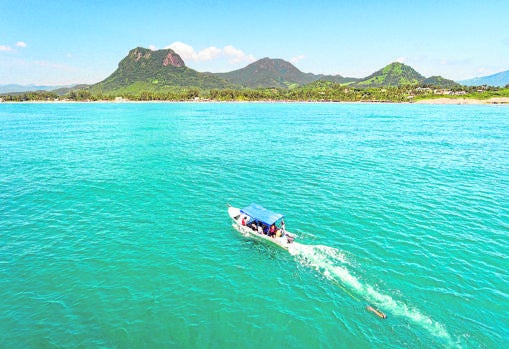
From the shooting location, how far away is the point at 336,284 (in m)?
26.4

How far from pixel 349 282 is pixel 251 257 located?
390 inches

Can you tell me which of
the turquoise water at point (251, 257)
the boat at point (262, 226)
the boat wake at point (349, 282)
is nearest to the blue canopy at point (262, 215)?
the boat at point (262, 226)

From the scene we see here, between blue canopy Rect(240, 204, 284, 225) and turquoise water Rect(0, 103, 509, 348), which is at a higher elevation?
blue canopy Rect(240, 204, 284, 225)

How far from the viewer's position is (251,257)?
30.5 metres

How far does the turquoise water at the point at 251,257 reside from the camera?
71.4 ft

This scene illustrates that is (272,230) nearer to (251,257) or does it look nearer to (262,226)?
(262,226)

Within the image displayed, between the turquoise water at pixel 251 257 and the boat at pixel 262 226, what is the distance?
115cm

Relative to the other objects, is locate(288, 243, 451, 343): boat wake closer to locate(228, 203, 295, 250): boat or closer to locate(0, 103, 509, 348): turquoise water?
locate(0, 103, 509, 348): turquoise water

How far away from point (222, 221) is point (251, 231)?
5079 millimetres

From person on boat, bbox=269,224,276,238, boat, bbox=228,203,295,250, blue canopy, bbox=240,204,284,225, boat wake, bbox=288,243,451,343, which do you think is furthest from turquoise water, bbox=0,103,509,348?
blue canopy, bbox=240,204,284,225

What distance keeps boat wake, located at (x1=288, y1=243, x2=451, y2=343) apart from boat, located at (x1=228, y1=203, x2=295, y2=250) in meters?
1.38

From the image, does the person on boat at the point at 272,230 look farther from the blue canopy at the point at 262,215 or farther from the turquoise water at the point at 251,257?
the turquoise water at the point at 251,257

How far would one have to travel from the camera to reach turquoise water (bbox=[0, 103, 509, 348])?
71.4 ft

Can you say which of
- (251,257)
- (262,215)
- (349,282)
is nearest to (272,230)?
(262,215)
